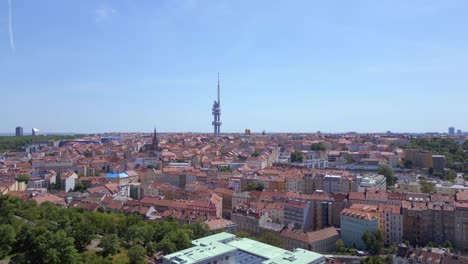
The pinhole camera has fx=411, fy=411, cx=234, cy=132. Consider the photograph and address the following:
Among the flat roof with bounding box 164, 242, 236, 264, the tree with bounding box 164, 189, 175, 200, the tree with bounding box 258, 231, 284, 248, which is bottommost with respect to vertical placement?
the tree with bounding box 258, 231, 284, 248

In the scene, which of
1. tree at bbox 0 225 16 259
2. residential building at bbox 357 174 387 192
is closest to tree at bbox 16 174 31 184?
tree at bbox 0 225 16 259

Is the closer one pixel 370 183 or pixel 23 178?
pixel 370 183

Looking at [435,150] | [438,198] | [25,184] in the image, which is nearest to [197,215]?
[438,198]

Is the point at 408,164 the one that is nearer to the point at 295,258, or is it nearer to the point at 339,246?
the point at 339,246

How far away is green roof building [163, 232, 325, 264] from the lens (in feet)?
49.5

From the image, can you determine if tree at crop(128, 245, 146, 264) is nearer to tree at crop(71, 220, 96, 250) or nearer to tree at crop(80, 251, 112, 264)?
tree at crop(80, 251, 112, 264)

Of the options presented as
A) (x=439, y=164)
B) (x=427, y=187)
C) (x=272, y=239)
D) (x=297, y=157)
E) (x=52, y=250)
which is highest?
(x=297, y=157)

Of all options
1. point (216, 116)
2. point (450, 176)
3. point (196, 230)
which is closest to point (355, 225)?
point (196, 230)

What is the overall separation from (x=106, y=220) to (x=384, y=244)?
14.2 m

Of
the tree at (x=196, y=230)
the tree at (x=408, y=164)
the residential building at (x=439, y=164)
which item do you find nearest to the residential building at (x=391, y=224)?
the tree at (x=196, y=230)

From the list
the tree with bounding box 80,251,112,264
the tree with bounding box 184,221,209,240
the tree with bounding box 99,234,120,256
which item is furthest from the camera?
the tree with bounding box 184,221,209,240

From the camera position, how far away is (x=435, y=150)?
1906 inches

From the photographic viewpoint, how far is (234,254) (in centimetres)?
1627

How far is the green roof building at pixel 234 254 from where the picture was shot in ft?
49.5
